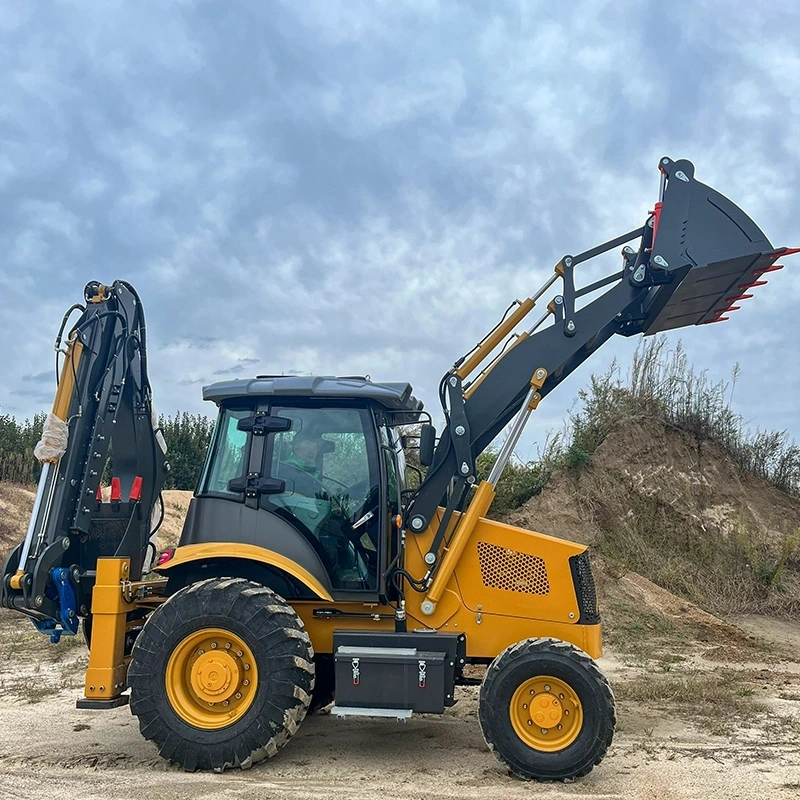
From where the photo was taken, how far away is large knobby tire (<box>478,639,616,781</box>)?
519 centimetres

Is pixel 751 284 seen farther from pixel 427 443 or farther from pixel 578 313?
pixel 427 443

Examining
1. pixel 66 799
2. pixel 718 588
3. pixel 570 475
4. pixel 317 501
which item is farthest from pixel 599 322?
pixel 570 475

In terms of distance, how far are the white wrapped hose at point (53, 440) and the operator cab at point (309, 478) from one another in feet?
3.64

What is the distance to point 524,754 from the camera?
207 inches

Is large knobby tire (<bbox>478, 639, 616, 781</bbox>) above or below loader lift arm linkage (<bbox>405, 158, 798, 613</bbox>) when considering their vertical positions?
below

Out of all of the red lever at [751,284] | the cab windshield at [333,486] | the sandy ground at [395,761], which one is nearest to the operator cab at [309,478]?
the cab windshield at [333,486]

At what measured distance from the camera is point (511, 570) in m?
5.84

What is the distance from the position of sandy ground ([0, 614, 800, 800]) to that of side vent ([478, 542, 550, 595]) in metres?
1.21

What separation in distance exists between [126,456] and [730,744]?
533 centimetres

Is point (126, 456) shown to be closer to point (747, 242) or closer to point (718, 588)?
point (747, 242)

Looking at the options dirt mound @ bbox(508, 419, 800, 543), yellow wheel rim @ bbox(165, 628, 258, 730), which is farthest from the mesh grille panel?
dirt mound @ bbox(508, 419, 800, 543)

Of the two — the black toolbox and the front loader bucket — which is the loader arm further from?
the front loader bucket

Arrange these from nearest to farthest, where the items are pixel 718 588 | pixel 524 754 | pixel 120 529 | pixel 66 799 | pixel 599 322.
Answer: pixel 66 799 < pixel 524 754 < pixel 599 322 < pixel 120 529 < pixel 718 588

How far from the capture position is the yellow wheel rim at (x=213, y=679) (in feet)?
18.0
